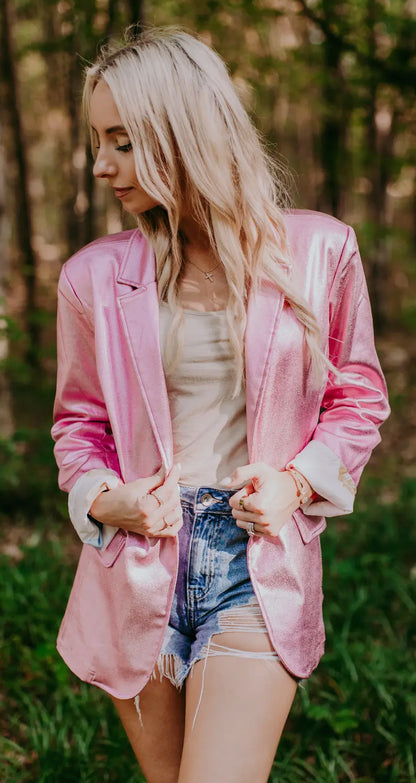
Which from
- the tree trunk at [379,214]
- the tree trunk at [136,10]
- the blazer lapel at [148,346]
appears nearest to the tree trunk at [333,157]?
the tree trunk at [379,214]

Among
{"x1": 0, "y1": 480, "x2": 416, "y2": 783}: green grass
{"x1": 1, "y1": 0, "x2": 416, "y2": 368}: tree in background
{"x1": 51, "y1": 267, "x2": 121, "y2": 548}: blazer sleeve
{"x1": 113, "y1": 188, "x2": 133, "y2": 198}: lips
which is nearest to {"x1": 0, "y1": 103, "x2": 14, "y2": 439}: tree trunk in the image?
{"x1": 1, "y1": 0, "x2": 416, "y2": 368}: tree in background

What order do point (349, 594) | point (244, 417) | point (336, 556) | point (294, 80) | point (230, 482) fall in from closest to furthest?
point (230, 482) < point (244, 417) < point (349, 594) < point (336, 556) < point (294, 80)

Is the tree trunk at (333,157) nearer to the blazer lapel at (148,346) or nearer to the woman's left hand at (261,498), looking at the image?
the blazer lapel at (148,346)

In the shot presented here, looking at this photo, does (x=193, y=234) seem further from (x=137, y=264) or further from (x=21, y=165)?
(x=21, y=165)

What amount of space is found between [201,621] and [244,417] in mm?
525

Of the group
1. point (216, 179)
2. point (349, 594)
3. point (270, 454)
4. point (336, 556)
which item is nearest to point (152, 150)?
point (216, 179)

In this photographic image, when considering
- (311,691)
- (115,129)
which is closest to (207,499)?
(115,129)

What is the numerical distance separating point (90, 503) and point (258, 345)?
1.91ft

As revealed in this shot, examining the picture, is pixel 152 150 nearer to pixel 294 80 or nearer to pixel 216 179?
pixel 216 179

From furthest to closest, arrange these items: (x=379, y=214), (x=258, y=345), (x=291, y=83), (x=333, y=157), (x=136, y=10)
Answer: (x=379, y=214) → (x=333, y=157) → (x=291, y=83) → (x=136, y=10) → (x=258, y=345)

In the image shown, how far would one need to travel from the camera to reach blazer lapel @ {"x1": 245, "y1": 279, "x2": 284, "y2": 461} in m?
1.84

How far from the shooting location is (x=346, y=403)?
2.00 meters

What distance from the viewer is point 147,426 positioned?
6.26ft

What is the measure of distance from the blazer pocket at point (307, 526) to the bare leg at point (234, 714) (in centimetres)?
28
